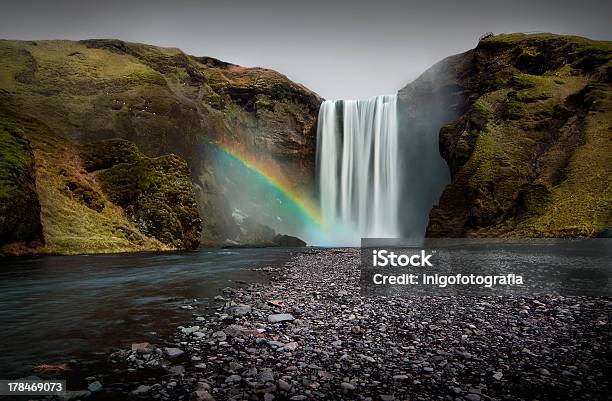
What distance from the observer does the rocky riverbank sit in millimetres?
6164

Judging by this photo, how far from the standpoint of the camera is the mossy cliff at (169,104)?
72562 mm

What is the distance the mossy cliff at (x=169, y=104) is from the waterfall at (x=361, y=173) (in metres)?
11.9

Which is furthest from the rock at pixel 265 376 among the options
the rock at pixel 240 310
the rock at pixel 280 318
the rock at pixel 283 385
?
the rock at pixel 240 310

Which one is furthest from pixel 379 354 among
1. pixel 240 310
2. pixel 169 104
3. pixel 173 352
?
pixel 169 104

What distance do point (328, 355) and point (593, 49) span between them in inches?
4269

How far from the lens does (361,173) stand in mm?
95062

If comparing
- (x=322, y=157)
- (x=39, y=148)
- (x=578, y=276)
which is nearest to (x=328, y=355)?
(x=578, y=276)

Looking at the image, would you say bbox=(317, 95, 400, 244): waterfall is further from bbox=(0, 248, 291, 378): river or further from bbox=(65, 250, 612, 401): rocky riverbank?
bbox=(65, 250, 612, 401): rocky riverbank

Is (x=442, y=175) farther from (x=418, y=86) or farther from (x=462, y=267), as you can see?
(x=462, y=267)

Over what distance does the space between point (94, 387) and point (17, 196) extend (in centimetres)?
3481

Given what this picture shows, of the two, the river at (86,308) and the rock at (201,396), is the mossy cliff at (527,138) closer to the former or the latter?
the river at (86,308)

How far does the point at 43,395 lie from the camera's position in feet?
19.4

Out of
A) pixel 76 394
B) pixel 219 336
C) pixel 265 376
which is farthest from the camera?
pixel 219 336

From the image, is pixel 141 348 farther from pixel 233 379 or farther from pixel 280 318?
pixel 280 318
